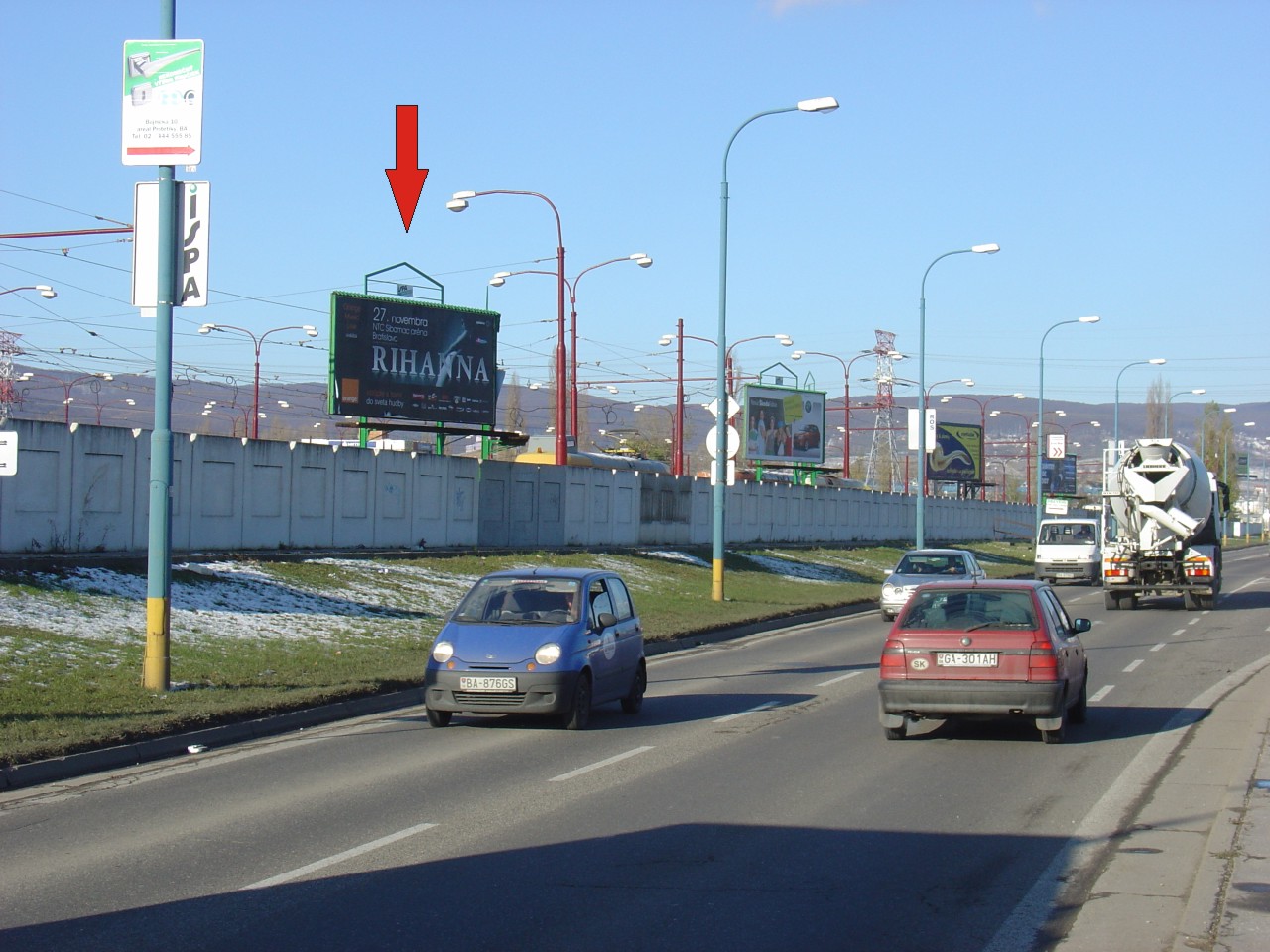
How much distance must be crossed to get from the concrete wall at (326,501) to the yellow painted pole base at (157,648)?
7.65 metres

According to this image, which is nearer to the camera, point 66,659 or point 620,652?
point 620,652

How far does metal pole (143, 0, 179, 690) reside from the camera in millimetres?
14984

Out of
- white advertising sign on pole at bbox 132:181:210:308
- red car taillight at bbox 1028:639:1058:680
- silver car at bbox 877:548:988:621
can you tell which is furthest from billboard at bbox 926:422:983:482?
red car taillight at bbox 1028:639:1058:680

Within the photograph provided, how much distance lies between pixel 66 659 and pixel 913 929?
496 inches

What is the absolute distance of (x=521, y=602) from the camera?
1446cm

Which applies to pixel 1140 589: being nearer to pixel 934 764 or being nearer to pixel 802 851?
A: pixel 934 764

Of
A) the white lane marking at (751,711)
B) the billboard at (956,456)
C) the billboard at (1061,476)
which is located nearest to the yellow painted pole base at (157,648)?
the white lane marking at (751,711)

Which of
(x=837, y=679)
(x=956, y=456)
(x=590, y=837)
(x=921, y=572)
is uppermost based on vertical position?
(x=956, y=456)

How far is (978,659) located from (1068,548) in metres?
37.6

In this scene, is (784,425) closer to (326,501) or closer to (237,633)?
(326,501)

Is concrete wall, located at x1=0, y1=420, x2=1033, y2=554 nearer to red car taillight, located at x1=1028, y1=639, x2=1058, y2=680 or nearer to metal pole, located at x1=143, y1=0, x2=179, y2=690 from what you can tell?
metal pole, located at x1=143, y1=0, x2=179, y2=690

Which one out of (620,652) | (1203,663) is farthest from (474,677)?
(1203,663)

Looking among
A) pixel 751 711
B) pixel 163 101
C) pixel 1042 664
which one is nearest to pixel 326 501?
A: pixel 163 101

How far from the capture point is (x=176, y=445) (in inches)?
1076
